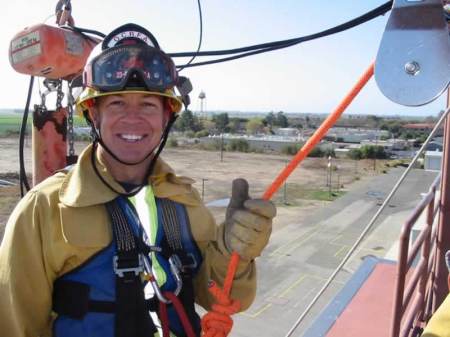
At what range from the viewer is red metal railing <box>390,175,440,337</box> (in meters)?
2.26

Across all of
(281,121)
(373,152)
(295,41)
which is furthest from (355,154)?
(281,121)

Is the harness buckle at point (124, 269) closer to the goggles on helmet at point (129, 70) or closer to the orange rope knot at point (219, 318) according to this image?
the orange rope knot at point (219, 318)

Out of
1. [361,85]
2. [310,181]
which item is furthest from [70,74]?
[310,181]

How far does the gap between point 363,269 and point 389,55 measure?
3995 mm

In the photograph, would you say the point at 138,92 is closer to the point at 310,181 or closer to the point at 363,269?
the point at 363,269

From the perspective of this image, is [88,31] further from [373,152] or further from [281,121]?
[281,121]

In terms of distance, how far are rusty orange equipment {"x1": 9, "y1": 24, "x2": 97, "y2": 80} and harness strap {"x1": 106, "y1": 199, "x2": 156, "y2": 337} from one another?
3.79 ft

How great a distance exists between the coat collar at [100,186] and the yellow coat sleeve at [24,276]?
0.16 meters

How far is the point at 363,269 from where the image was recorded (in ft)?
16.5

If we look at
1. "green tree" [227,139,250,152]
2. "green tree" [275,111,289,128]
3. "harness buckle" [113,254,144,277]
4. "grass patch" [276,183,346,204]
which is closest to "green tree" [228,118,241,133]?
"green tree" [275,111,289,128]

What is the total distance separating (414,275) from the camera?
9.20 feet

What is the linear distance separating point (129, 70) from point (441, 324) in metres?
1.57

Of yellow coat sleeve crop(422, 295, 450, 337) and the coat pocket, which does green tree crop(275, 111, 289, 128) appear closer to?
the coat pocket

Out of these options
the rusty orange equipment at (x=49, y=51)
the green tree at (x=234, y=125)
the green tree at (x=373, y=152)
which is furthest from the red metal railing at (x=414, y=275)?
the green tree at (x=234, y=125)
